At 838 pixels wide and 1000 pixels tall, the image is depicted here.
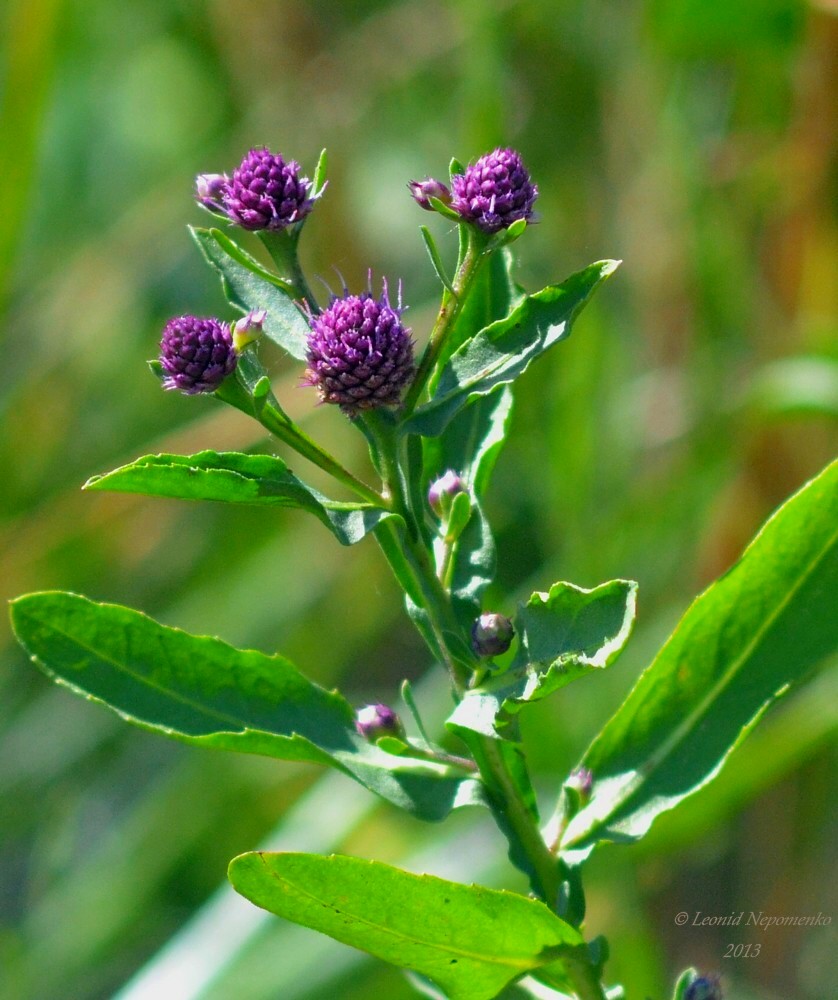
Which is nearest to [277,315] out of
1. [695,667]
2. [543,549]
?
[695,667]

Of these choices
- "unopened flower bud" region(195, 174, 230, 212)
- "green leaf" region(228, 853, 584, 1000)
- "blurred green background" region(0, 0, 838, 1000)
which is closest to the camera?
"green leaf" region(228, 853, 584, 1000)

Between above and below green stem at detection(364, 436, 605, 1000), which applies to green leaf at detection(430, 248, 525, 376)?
above

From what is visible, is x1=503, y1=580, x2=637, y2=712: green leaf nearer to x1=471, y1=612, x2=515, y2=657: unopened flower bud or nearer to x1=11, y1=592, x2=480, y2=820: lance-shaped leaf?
x1=471, y1=612, x2=515, y2=657: unopened flower bud

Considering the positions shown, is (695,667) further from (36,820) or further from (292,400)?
(36,820)

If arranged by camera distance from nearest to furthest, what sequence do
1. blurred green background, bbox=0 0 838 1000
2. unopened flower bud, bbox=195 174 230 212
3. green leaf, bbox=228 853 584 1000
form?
green leaf, bbox=228 853 584 1000, unopened flower bud, bbox=195 174 230 212, blurred green background, bbox=0 0 838 1000

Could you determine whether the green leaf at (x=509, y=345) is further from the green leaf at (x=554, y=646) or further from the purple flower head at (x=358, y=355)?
the green leaf at (x=554, y=646)

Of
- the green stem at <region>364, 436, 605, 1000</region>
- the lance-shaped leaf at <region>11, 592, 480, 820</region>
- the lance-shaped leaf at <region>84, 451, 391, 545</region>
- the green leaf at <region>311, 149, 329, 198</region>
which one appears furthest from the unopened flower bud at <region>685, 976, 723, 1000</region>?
the green leaf at <region>311, 149, 329, 198</region>
